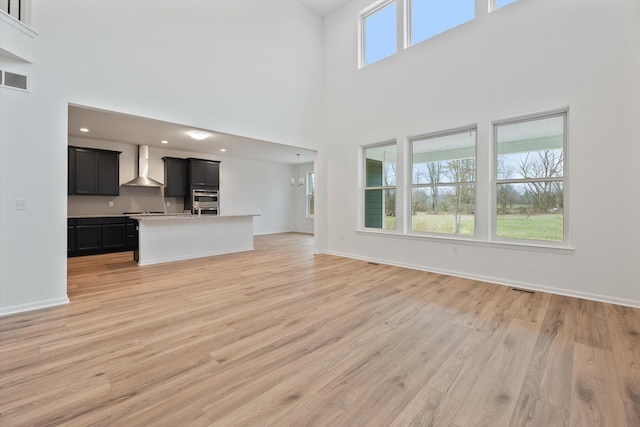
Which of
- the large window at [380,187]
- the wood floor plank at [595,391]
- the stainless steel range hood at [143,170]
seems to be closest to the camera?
the wood floor plank at [595,391]

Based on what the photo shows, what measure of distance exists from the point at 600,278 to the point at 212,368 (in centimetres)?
436

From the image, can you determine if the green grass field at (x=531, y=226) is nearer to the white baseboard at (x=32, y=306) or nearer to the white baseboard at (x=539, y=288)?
the white baseboard at (x=539, y=288)

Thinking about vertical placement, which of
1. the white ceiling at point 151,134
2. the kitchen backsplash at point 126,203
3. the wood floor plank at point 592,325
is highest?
the white ceiling at point 151,134

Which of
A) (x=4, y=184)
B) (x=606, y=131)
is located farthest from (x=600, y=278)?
(x=4, y=184)

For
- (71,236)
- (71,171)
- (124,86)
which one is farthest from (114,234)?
(124,86)

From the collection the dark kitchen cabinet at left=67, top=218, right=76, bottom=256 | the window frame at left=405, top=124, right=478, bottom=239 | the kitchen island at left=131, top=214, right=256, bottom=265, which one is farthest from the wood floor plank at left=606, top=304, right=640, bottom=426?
the dark kitchen cabinet at left=67, top=218, right=76, bottom=256

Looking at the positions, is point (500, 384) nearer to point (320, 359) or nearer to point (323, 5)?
point (320, 359)

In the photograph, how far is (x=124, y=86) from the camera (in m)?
3.69

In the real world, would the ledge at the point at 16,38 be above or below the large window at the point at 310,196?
above

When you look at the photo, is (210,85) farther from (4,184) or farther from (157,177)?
(157,177)

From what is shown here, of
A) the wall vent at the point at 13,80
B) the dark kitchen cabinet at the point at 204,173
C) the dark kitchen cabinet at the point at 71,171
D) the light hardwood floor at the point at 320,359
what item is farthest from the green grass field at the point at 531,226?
the dark kitchen cabinet at the point at 71,171

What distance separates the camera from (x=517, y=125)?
3.91m

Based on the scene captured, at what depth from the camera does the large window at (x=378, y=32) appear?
5352 millimetres

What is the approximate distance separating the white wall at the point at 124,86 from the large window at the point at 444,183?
2.62 m
